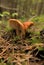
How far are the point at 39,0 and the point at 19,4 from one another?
1.38 m

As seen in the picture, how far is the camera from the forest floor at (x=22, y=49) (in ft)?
7.73

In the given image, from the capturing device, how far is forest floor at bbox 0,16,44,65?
92.7 inches

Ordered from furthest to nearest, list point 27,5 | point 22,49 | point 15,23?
1. point 27,5
2. point 15,23
3. point 22,49

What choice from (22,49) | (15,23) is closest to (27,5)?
(15,23)

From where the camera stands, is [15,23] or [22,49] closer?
[22,49]

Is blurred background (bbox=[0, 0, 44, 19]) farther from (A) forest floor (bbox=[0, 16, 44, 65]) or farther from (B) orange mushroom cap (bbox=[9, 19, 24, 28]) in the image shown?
(A) forest floor (bbox=[0, 16, 44, 65])

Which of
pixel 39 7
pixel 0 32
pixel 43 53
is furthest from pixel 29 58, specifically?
pixel 39 7

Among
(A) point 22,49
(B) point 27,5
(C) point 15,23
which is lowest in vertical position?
(B) point 27,5

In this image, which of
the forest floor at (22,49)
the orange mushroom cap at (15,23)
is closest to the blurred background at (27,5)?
the orange mushroom cap at (15,23)

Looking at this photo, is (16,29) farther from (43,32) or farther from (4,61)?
(4,61)

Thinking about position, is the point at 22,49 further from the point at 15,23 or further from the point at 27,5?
the point at 27,5

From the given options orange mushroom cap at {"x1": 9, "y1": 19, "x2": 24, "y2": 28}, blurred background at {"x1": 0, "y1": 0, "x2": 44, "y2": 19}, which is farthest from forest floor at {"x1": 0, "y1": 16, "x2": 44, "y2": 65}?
blurred background at {"x1": 0, "y1": 0, "x2": 44, "y2": 19}

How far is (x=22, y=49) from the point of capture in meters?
2.71

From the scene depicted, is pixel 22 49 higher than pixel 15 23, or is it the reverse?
pixel 15 23
